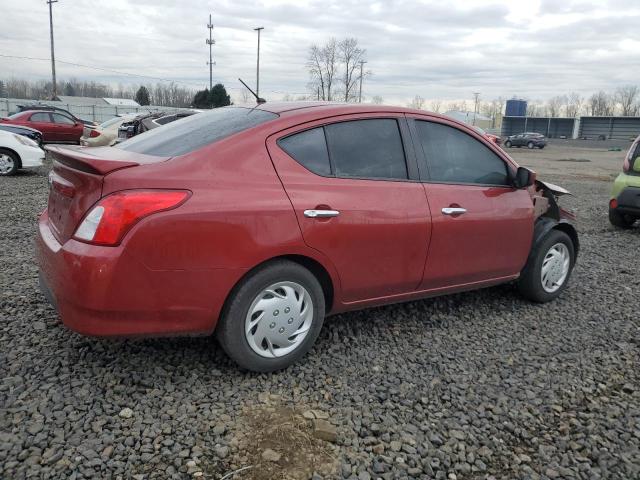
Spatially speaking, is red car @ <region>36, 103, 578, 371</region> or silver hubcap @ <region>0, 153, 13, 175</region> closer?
red car @ <region>36, 103, 578, 371</region>

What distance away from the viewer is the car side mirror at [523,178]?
416 centimetres

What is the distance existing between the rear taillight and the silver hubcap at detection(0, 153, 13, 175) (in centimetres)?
1136

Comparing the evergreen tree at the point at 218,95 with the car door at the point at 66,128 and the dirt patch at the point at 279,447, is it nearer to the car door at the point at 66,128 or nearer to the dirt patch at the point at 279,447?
the car door at the point at 66,128

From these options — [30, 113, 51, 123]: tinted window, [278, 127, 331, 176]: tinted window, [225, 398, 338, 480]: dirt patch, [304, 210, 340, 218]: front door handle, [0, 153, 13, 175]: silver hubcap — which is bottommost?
[225, 398, 338, 480]: dirt patch

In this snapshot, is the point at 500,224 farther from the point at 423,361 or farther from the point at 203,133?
the point at 203,133

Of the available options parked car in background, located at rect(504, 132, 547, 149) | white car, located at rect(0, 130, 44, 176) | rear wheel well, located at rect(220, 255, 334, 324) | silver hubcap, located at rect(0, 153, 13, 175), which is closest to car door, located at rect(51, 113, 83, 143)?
white car, located at rect(0, 130, 44, 176)

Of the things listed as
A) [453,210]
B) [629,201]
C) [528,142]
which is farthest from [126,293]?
[528,142]

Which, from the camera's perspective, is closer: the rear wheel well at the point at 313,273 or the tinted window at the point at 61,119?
the rear wheel well at the point at 313,273

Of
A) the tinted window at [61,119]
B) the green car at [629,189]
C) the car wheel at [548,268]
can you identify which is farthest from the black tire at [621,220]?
the tinted window at [61,119]

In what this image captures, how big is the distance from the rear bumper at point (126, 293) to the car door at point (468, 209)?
154 cm

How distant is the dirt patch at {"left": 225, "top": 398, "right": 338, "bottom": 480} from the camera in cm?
235

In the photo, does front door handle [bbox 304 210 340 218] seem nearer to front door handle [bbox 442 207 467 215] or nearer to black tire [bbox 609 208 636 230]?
front door handle [bbox 442 207 467 215]

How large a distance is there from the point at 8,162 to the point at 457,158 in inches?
459

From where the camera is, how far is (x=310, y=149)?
3236mm
